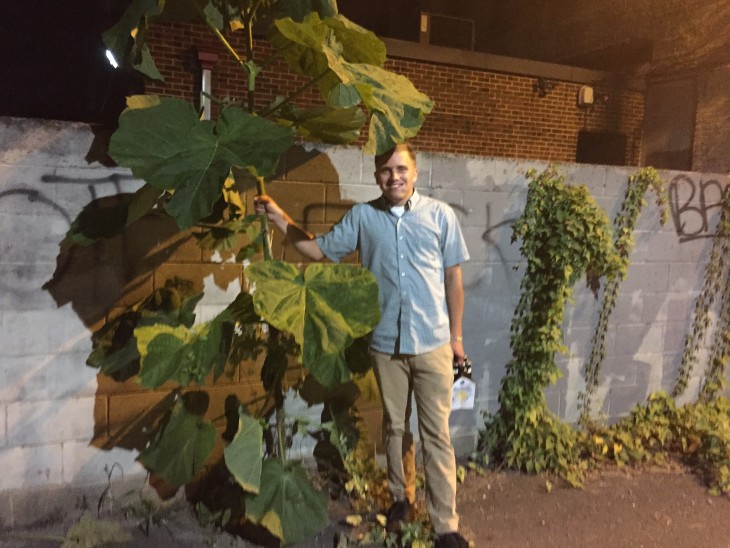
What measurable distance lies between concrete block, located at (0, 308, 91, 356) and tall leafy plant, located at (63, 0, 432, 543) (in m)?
0.09

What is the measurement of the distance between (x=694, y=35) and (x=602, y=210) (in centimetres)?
641

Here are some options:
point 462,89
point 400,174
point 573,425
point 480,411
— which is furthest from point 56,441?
point 462,89

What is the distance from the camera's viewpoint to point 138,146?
1.88 meters

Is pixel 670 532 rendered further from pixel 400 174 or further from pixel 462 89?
pixel 462 89

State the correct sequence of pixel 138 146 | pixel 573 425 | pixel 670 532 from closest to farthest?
pixel 138 146 → pixel 670 532 → pixel 573 425

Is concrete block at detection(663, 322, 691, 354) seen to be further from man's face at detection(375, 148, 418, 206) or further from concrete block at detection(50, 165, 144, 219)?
concrete block at detection(50, 165, 144, 219)

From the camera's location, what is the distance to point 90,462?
2713mm

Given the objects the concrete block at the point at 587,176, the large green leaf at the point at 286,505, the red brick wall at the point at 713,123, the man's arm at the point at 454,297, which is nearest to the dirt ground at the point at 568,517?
the large green leaf at the point at 286,505

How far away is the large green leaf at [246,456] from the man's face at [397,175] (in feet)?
3.65

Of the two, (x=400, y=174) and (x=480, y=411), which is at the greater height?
(x=400, y=174)

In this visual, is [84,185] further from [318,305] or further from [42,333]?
[318,305]

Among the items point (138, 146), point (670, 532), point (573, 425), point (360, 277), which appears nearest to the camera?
point (138, 146)

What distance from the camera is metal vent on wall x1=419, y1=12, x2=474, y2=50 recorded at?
31.9 feet

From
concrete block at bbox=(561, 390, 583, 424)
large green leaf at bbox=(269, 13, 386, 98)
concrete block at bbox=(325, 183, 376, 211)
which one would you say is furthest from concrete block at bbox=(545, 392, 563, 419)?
large green leaf at bbox=(269, 13, 386, 98)
